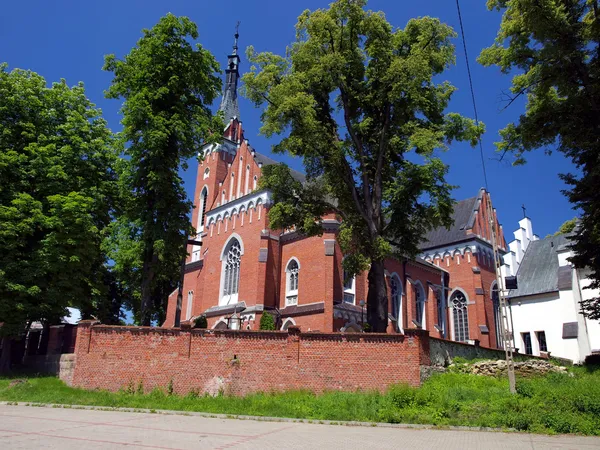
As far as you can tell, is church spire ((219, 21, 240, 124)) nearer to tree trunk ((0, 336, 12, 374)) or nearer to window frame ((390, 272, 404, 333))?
window frame ((390, 272, 404, 333))

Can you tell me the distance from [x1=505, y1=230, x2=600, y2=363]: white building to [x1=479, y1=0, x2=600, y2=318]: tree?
1233 cm

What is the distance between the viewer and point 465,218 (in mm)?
39562

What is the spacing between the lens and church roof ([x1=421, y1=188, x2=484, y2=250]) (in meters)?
38.5

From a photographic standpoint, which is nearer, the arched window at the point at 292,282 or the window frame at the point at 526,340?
the arched window at the point at 292,282

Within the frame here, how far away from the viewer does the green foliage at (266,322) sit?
24.9 metres

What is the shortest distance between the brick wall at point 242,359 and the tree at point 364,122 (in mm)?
2477

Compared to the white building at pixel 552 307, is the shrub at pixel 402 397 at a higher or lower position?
lower

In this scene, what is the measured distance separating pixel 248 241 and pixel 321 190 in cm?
1137

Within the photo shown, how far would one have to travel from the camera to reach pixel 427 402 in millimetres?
11414

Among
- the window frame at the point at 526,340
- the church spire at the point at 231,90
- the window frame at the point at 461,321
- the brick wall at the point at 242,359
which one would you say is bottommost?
the brick wall at the point at 242,359

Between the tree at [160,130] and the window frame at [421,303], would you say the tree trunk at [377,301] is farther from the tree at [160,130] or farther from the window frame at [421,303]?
the window frame at [421,303]

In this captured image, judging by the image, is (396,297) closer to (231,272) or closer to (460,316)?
(460,316)

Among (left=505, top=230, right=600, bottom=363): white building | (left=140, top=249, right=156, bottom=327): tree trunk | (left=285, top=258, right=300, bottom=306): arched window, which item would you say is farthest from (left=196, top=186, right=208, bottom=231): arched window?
(left=505, top=230, right=600, bottom=363): white building

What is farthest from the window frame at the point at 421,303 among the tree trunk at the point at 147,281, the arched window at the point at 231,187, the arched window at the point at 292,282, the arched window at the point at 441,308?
the tree trunk at the point at 147,281
